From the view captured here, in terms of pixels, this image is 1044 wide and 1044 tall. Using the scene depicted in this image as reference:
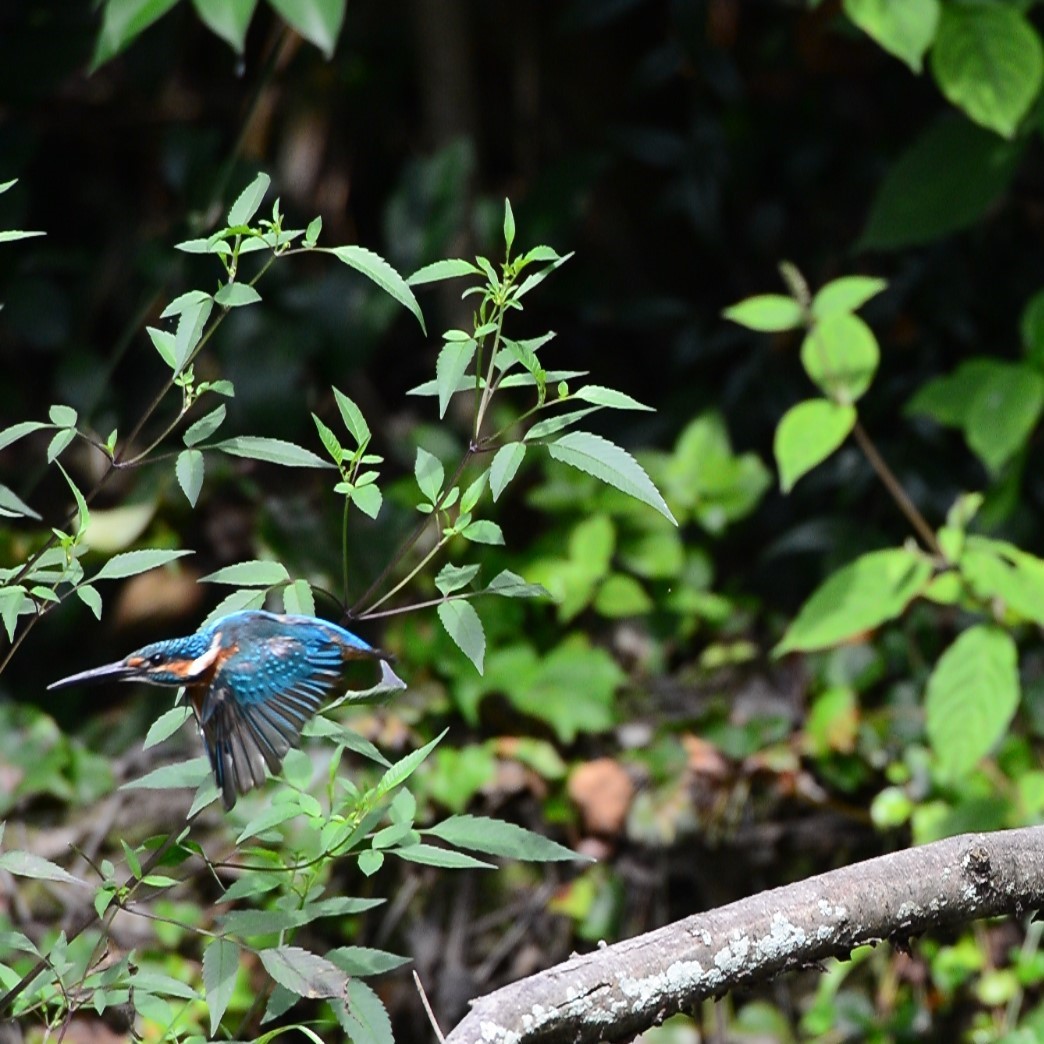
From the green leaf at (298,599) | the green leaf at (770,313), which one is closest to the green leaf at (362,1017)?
the green leaf at (298,599)

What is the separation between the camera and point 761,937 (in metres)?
1.01

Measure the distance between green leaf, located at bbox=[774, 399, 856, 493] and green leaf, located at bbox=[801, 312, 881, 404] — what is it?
3 cm

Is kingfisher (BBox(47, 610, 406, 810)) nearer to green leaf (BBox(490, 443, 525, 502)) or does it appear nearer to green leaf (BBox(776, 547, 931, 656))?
green leaf (BBox(490, 443, 525, 502))

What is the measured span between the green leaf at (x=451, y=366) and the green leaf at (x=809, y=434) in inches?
45.0

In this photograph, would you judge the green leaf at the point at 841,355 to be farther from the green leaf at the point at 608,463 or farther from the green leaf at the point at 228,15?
the green leaf at the point at 608,463

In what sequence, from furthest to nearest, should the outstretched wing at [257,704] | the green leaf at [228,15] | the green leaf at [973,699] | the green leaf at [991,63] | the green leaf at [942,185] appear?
the green leaf at [942,185] → the green leaf at [991,63] → the green leaf at [973,699] → the green leaf at [228,15] → the outstretched wing at [257,704]

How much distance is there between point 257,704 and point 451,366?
0.77ft

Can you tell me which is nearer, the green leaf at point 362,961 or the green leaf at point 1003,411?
the green leaf at point 362,961

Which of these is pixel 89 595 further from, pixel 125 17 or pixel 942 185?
pixel 942 185

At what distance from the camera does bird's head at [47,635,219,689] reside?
2.69 ft

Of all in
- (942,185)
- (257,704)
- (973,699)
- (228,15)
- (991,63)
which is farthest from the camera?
(942,185)

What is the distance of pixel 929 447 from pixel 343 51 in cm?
151

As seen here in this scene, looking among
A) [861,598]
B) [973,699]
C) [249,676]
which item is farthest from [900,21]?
[249,676]

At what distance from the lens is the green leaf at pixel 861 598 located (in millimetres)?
2014
